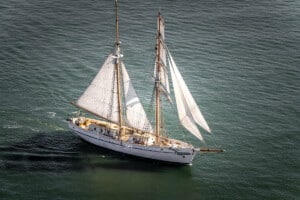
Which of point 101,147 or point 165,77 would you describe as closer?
point 165,77

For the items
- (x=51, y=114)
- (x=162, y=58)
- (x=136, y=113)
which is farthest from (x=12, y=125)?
(x=162, y=58)

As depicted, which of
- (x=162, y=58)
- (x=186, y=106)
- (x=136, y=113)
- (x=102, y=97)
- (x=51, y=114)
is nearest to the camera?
(x=162, y=58)

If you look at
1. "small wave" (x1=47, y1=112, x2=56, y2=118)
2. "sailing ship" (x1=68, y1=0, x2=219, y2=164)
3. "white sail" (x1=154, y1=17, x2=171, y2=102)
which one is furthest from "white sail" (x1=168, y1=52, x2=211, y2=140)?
"small wave" (x1=47, y1=112, x2=56, y2=118)

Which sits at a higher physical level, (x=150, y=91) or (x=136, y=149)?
(x=150, y=91)

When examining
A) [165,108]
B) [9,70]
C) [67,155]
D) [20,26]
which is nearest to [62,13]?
[20,26]

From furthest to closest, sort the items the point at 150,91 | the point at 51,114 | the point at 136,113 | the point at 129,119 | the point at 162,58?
the point at 150,91 → the point at 51,114 → the point at 129,119 → the point at 136,113 → the point at 162,58

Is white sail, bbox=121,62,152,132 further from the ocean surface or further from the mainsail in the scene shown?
the ocean surface

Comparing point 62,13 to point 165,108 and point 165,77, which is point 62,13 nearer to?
point 165,108

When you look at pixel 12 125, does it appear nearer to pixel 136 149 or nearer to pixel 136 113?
pixel 136 113
